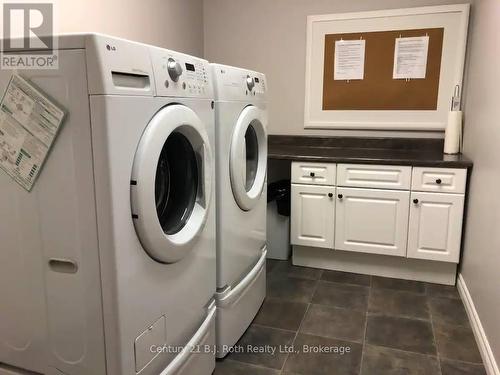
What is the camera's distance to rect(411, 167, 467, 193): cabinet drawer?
238cm

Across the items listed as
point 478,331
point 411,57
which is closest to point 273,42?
point 411,57

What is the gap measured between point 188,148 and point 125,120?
0.42 meters

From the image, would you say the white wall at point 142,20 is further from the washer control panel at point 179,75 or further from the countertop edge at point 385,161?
the countertop edge at point 385,161

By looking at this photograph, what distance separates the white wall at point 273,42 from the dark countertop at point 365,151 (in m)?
0.08

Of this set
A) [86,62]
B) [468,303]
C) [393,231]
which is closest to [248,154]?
[393,231]

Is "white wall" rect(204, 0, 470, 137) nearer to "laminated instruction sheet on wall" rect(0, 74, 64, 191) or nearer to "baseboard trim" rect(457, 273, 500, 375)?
"baseboard trim" rect(457, 273, 500, 375)

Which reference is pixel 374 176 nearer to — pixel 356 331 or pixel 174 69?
pixel 356 331

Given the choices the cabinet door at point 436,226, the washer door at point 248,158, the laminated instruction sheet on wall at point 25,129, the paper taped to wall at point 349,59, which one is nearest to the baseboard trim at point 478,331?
the cabinet door at point 436,226

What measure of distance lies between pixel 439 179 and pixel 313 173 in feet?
2.45

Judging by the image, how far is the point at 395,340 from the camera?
6.51 ft

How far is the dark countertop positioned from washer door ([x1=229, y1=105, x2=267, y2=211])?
0.54 meters

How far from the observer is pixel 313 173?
2.67m

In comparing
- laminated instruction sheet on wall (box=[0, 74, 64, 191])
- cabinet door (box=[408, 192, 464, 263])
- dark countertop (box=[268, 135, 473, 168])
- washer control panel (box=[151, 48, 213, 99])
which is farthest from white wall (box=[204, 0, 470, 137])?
laminated instruction sheet on wall (box=[0, 74, 64, 191])

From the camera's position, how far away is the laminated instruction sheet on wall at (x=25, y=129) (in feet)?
3.56
